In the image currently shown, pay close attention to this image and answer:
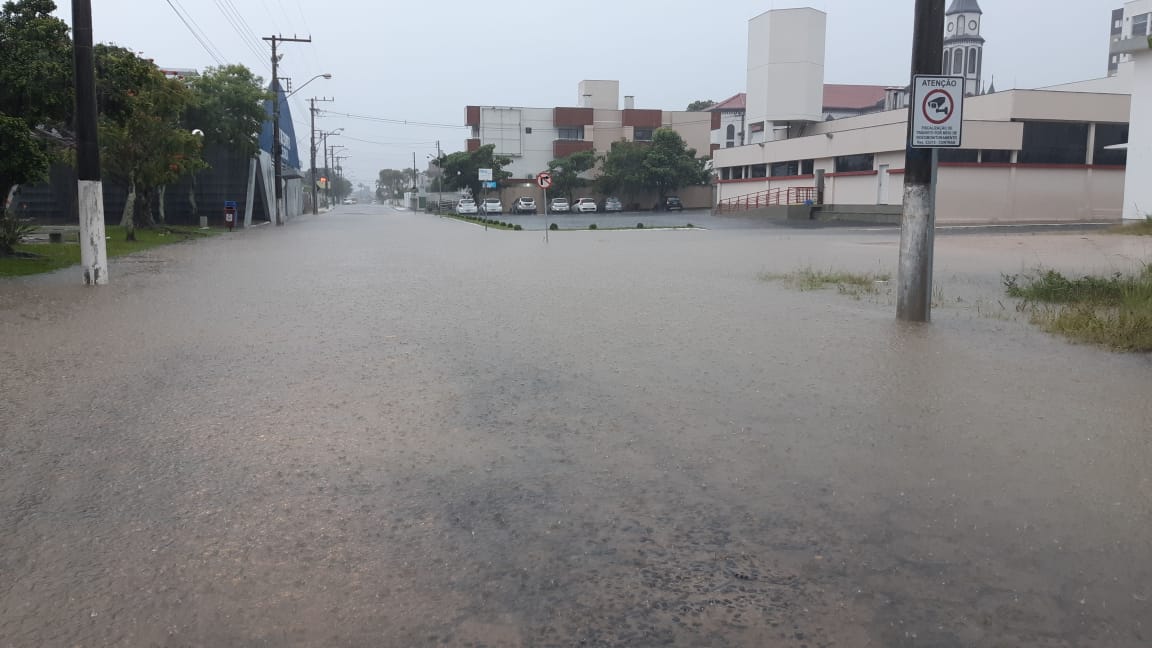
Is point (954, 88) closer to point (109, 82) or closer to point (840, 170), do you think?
point (109, 82)

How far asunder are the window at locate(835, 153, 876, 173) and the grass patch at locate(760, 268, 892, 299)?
125 ft

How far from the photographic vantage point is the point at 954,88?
428 inches

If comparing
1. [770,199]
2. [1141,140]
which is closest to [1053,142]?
[1141,140]

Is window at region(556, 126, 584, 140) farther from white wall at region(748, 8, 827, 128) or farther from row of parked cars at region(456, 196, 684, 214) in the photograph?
white wall at region(748, 8, 827, 128)

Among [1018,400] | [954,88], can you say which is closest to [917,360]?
[1018,400]

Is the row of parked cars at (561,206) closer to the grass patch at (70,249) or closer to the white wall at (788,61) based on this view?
the white wall at (788,61)

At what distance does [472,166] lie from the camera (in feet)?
299

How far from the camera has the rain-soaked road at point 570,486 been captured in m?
3.70

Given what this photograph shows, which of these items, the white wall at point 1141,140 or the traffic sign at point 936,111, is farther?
the white wall at point 1141,140

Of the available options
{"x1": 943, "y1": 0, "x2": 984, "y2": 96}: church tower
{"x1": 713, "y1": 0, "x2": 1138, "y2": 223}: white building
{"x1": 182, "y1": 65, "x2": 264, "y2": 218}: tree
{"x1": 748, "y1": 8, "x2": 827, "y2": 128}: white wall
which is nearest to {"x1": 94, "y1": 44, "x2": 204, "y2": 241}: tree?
{"x1": 182, "y1": 65, "x2": 264, "y2": 218}: tree

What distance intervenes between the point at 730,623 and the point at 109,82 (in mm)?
20823

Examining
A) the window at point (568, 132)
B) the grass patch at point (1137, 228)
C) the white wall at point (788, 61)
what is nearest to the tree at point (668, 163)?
the window at point (568, 132)

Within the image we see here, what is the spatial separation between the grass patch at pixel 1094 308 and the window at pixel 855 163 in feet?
133

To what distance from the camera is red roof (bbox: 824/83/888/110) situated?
109125mm
